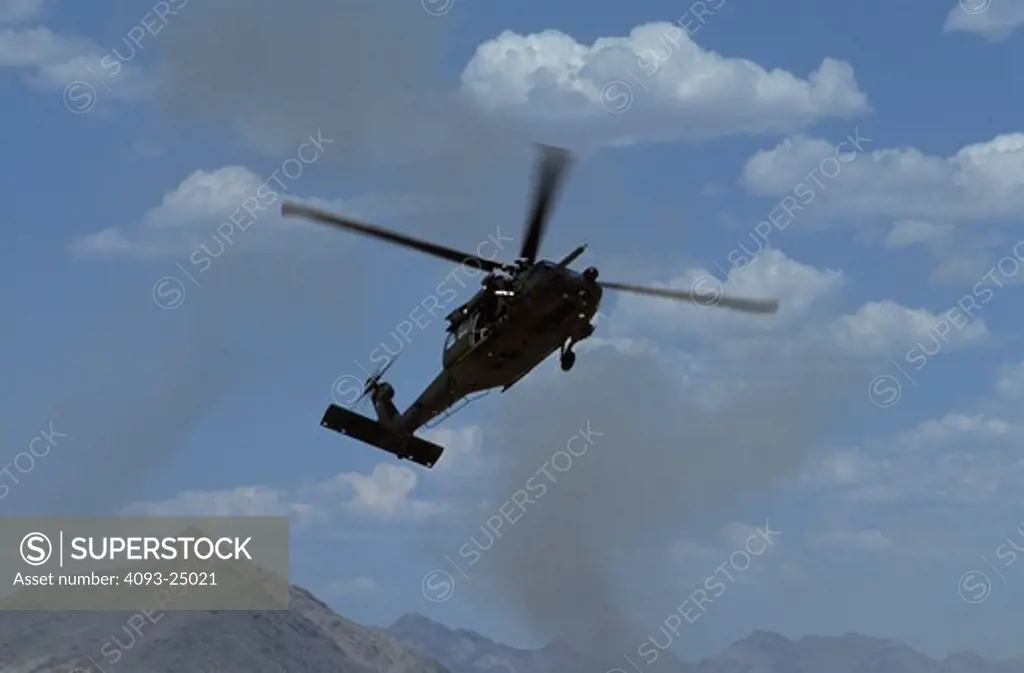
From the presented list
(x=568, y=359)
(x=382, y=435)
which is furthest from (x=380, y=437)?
(x=568, y=359)

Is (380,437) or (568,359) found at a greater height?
(380,437)

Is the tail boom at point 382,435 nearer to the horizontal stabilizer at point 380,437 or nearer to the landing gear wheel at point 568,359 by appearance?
Result: the horizontal stabilizer at point 380,437

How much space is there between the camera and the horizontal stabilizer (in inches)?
3004

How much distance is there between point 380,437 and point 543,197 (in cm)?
1644

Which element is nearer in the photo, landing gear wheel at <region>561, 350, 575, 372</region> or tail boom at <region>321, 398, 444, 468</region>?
landing gear wheel at <region>561, 350, 575, 372</region>

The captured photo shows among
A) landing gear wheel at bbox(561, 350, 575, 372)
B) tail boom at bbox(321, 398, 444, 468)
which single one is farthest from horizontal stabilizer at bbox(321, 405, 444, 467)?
landing gear wheel at bbox(561, 350, 575, 372)

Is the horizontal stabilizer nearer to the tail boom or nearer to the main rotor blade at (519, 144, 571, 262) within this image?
the tail boom

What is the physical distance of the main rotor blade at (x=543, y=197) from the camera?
212 feet

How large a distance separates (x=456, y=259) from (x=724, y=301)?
10.4 metres

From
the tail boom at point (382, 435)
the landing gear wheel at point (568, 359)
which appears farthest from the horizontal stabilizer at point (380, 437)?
the landing gear wheel at point (568, 359)

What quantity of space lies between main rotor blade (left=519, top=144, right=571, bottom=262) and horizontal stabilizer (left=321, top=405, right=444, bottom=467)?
13757mm

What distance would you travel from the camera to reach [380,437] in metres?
77.1

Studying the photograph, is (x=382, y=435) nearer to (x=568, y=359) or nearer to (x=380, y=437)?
(x=380, y=437)

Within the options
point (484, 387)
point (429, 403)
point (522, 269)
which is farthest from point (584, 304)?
point (429, 403)
